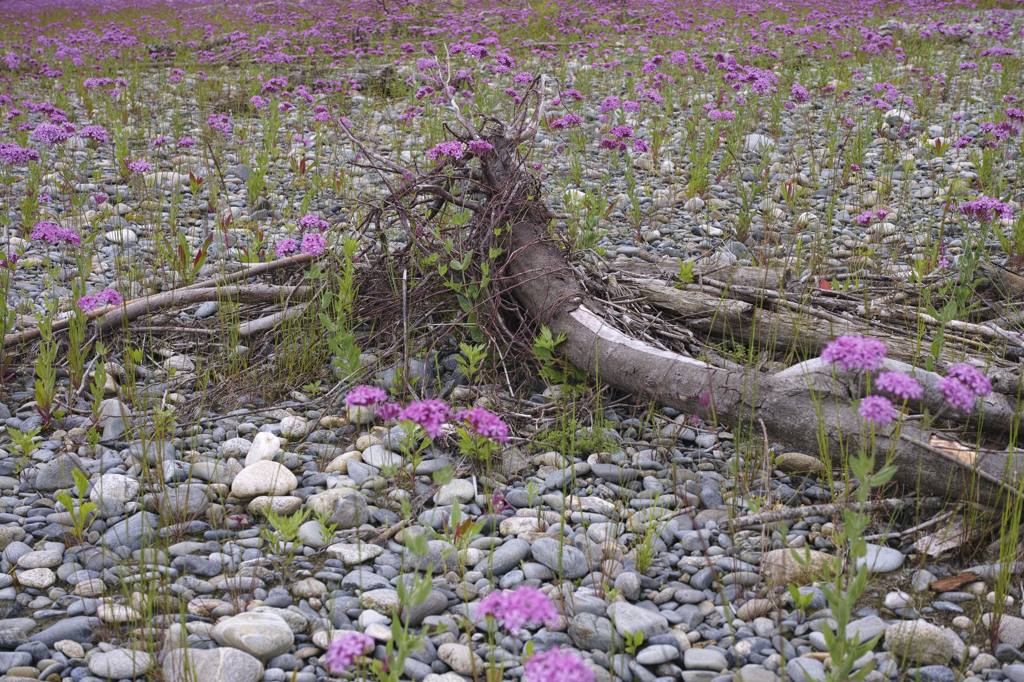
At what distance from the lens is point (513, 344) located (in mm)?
3557

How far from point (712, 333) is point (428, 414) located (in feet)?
6.98

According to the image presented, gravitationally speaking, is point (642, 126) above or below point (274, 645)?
above

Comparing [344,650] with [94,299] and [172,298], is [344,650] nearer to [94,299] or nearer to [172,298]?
[94,299]

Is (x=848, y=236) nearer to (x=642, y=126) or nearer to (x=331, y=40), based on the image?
(x=642, y=126)

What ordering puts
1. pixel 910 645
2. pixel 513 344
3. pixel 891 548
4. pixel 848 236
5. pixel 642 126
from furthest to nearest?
pixel 642 126
pixel 848 236
pixel 513 344
pixel 891 548
pixel 910 645

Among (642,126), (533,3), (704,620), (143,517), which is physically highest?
(533,3)

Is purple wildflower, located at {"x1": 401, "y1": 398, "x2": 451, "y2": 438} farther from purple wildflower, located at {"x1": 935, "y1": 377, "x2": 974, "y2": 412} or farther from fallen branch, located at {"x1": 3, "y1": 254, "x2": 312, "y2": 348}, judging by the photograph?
fallen branch, located at {"x1": 3, "y1": 254, "x2": 312, "y2": 348}

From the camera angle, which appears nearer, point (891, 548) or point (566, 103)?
point (891, 548)

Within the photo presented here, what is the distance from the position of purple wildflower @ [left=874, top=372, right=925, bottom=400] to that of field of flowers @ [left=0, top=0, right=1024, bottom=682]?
0.6 inches

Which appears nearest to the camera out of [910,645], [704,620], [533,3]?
[910,645]

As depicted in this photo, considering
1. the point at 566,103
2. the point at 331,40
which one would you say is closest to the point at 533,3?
the point at 331,40

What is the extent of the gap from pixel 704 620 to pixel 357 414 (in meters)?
1.68

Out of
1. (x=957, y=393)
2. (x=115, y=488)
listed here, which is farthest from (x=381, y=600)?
(x=957, y=393)

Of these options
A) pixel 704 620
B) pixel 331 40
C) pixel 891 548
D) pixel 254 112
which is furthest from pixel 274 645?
pixel 331 40
